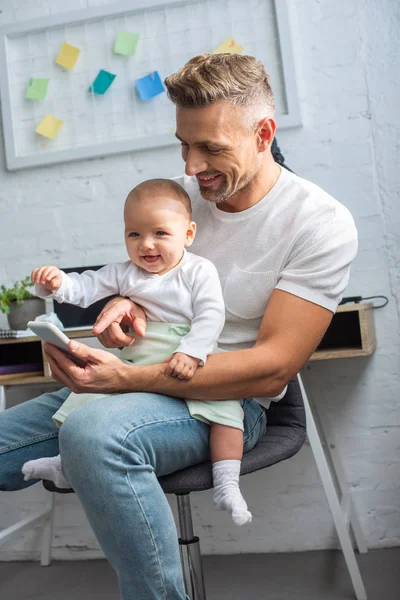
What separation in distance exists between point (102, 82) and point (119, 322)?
4.89ft

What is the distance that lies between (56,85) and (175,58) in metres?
0.48

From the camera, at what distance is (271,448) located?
156 centimetres

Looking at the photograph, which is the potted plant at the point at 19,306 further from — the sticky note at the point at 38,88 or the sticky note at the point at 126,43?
the sticky note at the point at 126,43

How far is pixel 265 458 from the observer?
1.50m

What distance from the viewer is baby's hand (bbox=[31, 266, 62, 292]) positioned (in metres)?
1.51

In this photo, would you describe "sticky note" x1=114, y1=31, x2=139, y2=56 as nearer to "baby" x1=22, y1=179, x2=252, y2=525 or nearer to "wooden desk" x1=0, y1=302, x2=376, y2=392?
"wooden desk" x1=0, y1=302, x2=376, y2=392

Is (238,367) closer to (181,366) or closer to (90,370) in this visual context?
(181,366)

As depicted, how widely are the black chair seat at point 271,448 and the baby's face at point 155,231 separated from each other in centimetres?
44

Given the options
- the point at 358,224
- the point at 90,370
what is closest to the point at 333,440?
the point at 358,224

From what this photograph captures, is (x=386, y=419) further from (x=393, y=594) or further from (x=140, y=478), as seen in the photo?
(x=140, y=478)

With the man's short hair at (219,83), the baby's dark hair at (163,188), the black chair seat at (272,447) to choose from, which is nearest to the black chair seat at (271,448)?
the black chair seat at (272,447)

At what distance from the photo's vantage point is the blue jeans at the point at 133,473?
122 centimetres

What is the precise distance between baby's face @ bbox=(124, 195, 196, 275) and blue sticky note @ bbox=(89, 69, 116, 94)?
130 cm

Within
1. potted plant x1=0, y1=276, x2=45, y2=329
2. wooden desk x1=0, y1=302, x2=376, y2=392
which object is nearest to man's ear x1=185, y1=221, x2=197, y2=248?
wooden desk x1=0, y1=302, x2=376, y2=392
